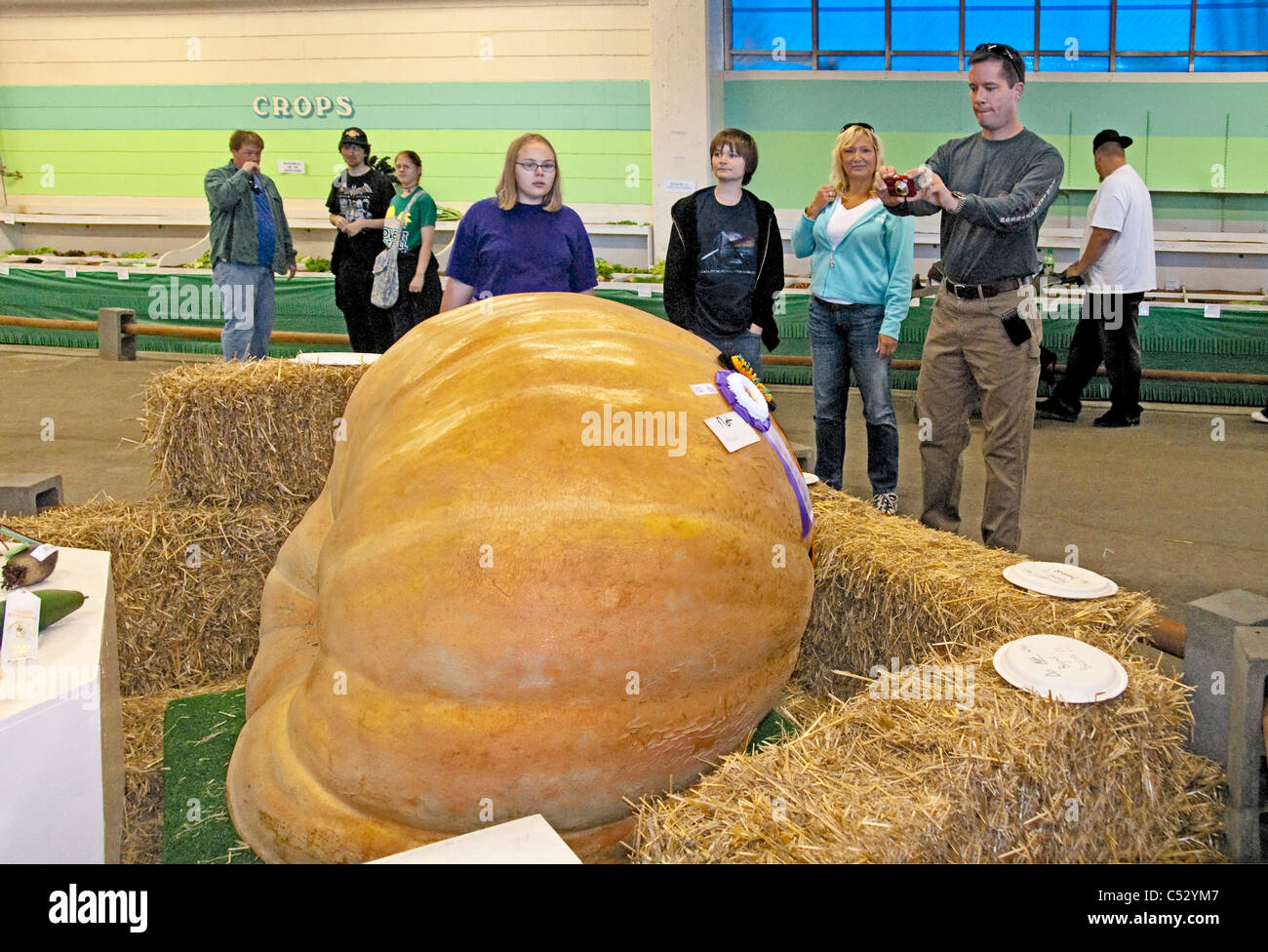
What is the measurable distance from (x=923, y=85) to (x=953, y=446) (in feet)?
23.2

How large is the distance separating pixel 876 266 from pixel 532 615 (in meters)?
3.19

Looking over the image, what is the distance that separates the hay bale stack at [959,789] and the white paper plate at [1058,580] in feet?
1.25

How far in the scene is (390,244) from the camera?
6625 mm

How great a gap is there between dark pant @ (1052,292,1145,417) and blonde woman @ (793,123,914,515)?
310 centimetres

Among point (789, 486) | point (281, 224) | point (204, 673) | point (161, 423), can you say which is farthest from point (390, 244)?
point (789, 486)

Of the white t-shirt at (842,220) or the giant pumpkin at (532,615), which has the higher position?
the white t-shirt at (842,220)

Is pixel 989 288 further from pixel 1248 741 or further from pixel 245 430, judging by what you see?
pixel 245 430

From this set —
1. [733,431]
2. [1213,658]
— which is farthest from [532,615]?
[1213,658]

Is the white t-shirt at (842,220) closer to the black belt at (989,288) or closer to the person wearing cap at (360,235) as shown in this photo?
the black belt at (989,288)

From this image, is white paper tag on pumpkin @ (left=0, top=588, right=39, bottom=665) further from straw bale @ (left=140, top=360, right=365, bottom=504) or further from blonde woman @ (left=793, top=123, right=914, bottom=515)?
blonde woman @ (left=793, top=123, right=914, bottom=515)

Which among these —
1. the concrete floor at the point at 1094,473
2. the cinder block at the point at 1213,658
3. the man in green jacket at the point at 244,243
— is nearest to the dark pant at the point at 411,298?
the man in green jacket at the point at 244,243

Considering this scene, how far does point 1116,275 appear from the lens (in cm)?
705

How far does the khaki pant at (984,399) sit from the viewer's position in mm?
3801
